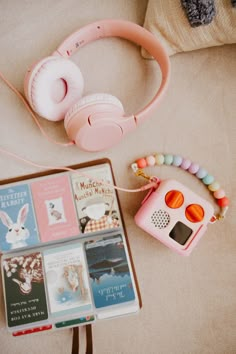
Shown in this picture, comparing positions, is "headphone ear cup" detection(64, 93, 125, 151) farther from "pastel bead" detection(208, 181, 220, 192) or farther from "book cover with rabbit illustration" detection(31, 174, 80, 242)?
"pastel bead" detection(208, 181, 220, 192)

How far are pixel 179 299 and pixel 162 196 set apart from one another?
236 mm

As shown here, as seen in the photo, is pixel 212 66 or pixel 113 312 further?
pixel 212 66

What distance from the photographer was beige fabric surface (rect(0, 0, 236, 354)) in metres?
0.76

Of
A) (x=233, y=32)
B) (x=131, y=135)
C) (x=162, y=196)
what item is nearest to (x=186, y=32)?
(x=233, y=32)

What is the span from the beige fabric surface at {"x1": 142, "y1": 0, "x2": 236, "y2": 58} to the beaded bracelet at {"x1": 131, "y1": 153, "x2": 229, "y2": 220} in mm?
262

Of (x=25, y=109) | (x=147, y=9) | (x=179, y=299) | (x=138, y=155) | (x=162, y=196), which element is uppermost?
(x=147, y=9)

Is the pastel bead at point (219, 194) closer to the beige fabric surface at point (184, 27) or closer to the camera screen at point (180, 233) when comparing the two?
the camera screen at point (180, 233)

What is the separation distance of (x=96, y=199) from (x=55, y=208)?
0.31 feet

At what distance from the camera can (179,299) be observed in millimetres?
773

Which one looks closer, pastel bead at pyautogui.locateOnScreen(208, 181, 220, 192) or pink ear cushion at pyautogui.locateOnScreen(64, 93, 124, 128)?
pink ear cushion at pyautogui.locateOnScreen(64, 93, 124, 128)

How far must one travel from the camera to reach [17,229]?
2.53 ft

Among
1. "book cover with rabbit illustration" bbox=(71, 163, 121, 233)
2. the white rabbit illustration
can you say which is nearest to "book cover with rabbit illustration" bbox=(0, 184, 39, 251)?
the white rabbit illustration

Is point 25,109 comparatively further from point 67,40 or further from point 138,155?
point 138,155

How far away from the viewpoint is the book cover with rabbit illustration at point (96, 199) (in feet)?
2.54
